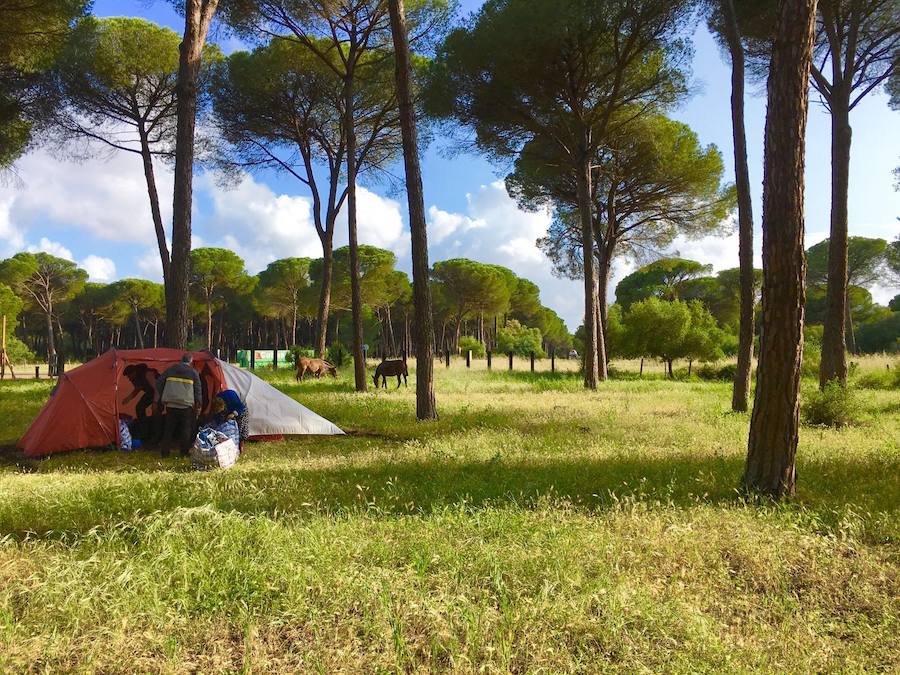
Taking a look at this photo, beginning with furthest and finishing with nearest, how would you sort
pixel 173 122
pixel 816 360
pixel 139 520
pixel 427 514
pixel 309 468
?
pixel 816 360 → pixel 173 122 → pixel 309 468 → pixel 427 514 → pixel 139 520

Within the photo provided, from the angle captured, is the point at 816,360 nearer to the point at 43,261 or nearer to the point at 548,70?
the point at 548,70

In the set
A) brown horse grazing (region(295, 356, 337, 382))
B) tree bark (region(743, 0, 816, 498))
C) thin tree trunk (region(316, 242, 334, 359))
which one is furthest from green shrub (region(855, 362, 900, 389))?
thin tree trunk (region(316, 242, 334, 359))

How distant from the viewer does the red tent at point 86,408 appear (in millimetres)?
7941

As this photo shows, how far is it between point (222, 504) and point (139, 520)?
0.85m

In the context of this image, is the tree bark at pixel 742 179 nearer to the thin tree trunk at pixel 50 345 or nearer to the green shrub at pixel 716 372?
the green shrub at pixel 716 372

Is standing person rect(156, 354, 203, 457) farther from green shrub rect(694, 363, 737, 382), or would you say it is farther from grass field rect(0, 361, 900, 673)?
green shrub rect(694, 363, 737, 382)

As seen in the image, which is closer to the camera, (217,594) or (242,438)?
(217,594)

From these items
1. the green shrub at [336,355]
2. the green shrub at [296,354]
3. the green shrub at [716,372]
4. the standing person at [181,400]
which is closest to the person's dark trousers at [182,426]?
the standing person at [181,400]

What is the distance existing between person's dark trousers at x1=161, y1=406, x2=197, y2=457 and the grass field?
1740 mm

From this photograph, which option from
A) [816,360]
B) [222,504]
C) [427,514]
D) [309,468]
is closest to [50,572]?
[222,504]

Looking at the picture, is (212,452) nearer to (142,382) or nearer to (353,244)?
(142,382)

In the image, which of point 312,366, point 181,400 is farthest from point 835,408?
point 312,366

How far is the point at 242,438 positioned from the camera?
8070 mm

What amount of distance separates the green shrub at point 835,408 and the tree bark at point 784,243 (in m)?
5.27
